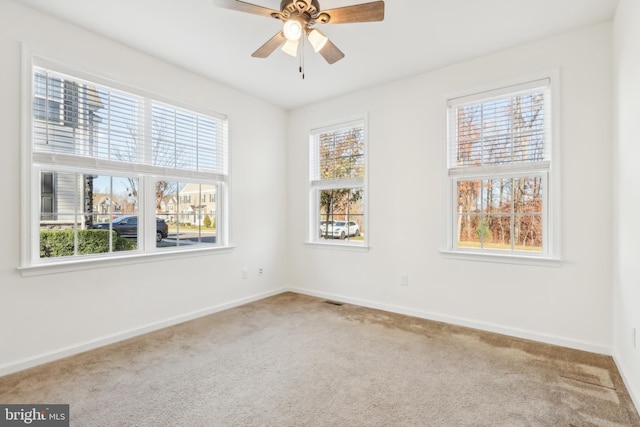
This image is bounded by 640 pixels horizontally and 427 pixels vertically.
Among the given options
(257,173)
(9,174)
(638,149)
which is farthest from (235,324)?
(638,149)

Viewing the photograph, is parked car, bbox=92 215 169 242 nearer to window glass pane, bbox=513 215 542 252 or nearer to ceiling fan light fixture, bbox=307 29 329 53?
ceiling fan light fixture, bbox=307 29 329 53

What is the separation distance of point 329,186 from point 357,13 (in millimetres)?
2536

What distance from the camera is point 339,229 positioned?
4422mm

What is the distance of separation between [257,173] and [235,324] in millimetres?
1989

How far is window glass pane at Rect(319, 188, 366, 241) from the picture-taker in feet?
13.8

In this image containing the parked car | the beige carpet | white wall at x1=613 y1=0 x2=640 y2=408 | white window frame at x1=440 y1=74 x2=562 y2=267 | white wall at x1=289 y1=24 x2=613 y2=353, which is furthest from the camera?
the parked car

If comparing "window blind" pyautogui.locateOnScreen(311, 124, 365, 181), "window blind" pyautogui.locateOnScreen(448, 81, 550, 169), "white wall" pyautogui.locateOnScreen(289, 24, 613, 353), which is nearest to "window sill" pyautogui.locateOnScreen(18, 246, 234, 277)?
"white wall" pyautogui.locateOnScreen(289, 24, 613, 353)

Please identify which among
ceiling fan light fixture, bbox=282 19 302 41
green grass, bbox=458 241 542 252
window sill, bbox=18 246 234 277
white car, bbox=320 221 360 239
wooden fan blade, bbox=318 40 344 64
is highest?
ceiling fan light fixture, bbox=282 19 302 41

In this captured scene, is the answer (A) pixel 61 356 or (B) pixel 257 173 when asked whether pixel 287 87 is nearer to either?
(B) pixel 257 173

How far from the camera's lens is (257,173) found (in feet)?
14.4

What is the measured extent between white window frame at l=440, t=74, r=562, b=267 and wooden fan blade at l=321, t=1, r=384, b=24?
1671mm

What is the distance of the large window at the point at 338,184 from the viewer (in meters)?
4.19

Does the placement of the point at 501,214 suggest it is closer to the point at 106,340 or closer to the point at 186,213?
the point at 186,213

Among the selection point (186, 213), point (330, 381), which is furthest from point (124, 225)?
point (330, 381)
